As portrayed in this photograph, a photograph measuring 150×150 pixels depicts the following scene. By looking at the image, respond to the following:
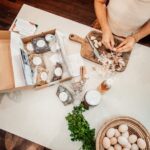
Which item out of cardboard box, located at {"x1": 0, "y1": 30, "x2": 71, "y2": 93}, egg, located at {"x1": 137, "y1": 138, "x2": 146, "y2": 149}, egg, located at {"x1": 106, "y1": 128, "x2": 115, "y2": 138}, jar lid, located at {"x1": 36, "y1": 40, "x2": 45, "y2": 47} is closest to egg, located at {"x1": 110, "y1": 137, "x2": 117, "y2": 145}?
egg, located at {"x1": 106, "y1": 128, "x2": 115, "y2": 138}

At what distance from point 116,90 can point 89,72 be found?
19 cm

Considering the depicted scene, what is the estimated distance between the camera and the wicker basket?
146 cm

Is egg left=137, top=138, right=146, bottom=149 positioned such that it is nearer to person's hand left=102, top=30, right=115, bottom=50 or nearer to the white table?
the white table

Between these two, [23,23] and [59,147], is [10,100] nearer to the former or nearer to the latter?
[59,147]

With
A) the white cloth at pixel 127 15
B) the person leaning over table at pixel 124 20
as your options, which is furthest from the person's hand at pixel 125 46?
the white cloth at pixel 127 15

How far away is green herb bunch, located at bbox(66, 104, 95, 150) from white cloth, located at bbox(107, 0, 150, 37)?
623 millimetres

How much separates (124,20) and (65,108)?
2.08 ft

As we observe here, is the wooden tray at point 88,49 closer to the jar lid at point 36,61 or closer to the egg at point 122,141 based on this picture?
the jar lid at point 36,61

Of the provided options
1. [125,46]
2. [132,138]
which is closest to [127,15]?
[125,46]

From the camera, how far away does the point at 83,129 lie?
148 cm

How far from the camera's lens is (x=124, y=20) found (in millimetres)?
1698

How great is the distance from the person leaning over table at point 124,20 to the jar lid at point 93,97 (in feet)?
0.93

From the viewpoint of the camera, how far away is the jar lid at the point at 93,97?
1.55 metres

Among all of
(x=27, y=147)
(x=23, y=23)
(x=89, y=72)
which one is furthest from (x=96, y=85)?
(x=27, y=147)
